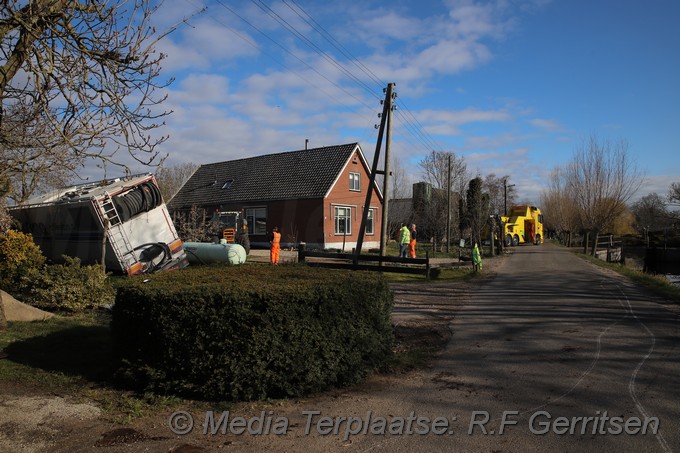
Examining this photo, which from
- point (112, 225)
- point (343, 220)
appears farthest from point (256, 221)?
point (112, 225)

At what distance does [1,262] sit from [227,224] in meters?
16.0

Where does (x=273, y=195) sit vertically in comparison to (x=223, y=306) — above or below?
above

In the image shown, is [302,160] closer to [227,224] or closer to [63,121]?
[227,224]

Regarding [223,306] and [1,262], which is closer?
[223,306]

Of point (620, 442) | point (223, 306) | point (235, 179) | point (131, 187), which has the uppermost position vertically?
point (235, 179)

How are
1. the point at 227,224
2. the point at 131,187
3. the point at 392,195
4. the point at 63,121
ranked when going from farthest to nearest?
the point at 392,195
the point at 227,224
the point at 131,187
the point at 63,121

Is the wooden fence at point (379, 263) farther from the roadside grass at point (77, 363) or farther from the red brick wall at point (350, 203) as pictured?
the red brick wall at point (350, 203)

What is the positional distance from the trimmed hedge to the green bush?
4.42 metres

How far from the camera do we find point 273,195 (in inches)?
1309

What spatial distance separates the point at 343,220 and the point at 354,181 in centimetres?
326

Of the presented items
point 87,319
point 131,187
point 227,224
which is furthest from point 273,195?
point 87,319

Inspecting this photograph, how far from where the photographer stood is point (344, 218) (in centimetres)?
3366

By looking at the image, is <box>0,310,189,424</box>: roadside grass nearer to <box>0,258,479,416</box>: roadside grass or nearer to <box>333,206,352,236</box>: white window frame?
<box>0,258,479,416</box>: roadside grass

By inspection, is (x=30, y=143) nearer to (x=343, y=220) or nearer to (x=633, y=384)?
(x=633, y=384)
